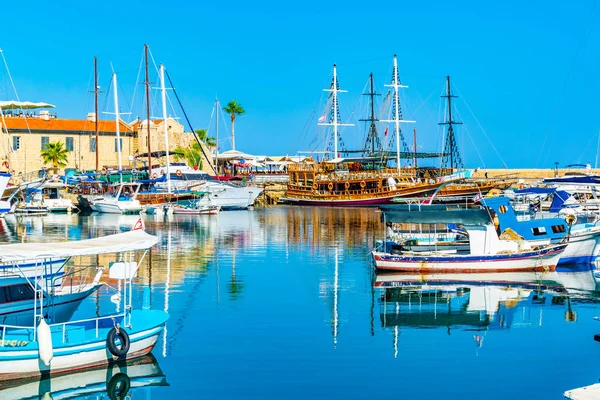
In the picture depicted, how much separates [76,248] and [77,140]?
74317 mm

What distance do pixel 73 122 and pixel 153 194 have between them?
73.2 feet

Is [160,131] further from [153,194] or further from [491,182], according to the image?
[491,182]

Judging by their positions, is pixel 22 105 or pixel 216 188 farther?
pixel 22 105

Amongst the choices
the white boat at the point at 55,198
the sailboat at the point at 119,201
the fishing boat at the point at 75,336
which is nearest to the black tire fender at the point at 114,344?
the fishing boat at the point at 75,336

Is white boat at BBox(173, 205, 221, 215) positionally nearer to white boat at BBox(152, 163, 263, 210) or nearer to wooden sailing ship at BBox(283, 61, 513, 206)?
white boat at BBox(152, 163, 263, 210)

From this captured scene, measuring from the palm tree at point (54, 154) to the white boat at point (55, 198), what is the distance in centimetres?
760

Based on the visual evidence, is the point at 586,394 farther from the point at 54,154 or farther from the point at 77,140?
the point at 77,140

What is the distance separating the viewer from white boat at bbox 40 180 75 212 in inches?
2876

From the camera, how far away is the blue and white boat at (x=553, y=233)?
33375 millimetres

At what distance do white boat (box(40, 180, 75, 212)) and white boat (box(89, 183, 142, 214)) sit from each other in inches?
88.4

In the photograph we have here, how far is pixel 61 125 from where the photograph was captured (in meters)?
88.6

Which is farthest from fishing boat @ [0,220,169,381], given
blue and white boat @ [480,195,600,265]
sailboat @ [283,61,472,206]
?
sailboat @ [283,61,472,206]

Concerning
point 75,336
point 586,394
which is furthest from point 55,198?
point 586,394

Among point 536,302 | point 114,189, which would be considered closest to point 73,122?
point 114,189
